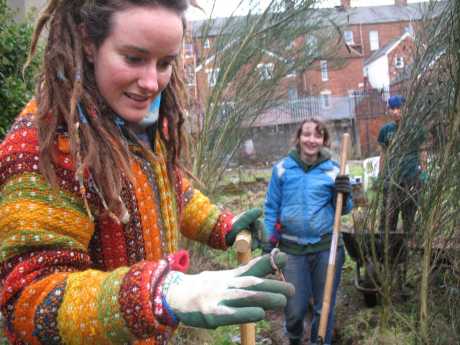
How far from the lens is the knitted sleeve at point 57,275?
0.94 metres

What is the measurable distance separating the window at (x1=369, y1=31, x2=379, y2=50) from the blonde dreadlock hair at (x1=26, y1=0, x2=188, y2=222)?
42876 mm

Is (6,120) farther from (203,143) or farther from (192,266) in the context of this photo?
(192,266)

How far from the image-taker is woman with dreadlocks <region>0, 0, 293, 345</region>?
940 mm

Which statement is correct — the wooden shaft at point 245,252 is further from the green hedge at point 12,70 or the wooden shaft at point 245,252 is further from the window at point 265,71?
the window at point 265,71

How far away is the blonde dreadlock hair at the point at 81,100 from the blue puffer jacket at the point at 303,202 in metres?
2.65

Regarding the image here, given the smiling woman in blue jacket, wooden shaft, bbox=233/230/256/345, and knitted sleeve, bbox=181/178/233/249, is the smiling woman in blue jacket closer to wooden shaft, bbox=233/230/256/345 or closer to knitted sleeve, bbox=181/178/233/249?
wooden shaft, bbox=233/230/256/345

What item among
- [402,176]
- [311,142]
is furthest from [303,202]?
[402,176]

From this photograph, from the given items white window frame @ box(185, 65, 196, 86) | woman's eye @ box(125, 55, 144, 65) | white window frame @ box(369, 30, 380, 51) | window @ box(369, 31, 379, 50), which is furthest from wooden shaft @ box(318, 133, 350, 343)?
window @ box(369, 31, 379, 50)

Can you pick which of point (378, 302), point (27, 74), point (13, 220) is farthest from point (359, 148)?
point (13, 220)

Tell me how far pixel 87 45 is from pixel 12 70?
118 inches

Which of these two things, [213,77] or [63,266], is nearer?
[63,266]

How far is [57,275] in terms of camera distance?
1.00 meters

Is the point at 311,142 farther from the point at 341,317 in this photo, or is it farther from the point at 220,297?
the point at 220,297

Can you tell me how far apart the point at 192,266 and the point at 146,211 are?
3253 millimetres
